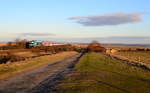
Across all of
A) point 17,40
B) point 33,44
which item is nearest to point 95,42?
point 33,44

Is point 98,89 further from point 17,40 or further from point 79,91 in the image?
point 17,40

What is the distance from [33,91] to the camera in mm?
14539

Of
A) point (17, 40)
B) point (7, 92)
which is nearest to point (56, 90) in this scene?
point (7, 92)

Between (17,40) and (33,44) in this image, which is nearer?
Result: (33,44)

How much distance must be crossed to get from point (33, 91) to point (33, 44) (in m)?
106

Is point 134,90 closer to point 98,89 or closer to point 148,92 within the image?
point 148,92

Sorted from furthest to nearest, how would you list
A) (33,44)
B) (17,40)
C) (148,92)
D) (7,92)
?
(17,40) → (33,44) → (7,92) → (148,92)

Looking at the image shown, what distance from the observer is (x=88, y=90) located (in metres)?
13.9

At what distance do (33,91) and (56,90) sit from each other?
1.24 m

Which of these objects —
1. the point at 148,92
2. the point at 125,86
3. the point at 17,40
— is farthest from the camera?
the point at 17,40

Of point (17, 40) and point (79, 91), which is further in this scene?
point (17, 40)

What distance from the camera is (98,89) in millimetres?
14273

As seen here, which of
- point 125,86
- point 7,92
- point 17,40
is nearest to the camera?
point 7,92

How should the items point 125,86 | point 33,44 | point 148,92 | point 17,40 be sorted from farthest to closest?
point 17,40 < point 33,44 < point 125,86 < point 148,92
